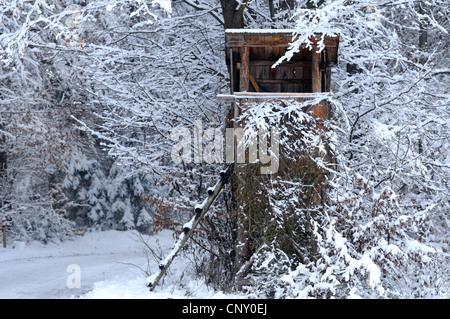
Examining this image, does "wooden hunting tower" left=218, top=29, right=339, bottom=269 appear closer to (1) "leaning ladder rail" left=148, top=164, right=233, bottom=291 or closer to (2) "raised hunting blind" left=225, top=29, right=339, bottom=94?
(2) "raised hunting blind" left=225, top=29, right=339, bottom=94

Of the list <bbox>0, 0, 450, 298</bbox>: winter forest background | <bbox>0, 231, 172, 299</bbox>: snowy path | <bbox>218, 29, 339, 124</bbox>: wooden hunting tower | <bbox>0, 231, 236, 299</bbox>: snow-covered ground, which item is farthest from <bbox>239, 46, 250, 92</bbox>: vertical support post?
<bbox>0, 231, 172, 299</bbox>: snowy path

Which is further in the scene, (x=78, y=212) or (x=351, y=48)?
(x=78, y=212)

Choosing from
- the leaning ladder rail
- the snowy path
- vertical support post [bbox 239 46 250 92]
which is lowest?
the snowy path

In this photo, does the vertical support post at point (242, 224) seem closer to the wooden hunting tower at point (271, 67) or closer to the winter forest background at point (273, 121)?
the wooden hunting tower at point (271, 67)

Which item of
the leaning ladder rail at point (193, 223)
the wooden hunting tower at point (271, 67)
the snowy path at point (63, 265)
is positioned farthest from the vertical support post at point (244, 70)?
the snowy path at point (63, 265)

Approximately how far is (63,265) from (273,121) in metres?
9.12

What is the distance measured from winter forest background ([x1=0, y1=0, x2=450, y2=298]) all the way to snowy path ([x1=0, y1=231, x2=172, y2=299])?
1139 millimetres

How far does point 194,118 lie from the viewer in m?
12.2

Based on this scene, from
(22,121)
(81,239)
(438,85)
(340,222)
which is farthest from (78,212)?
(340,222)

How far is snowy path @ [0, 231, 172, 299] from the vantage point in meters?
11.3
